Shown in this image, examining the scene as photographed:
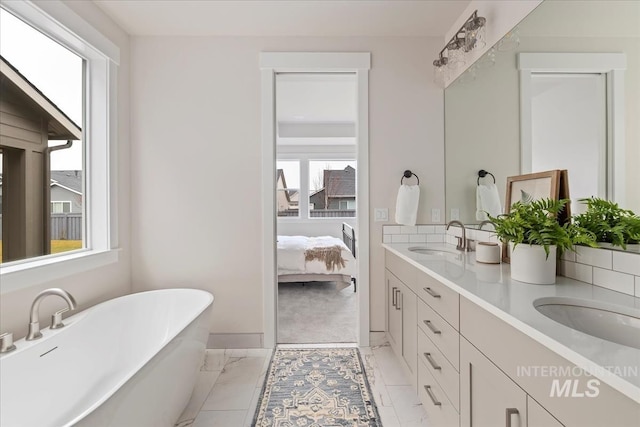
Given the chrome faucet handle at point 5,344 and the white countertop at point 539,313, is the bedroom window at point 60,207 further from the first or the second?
the white countertop at point 539,313

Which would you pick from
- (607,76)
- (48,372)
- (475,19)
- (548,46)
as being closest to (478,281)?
(607,76)

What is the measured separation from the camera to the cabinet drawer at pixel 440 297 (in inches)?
46.9

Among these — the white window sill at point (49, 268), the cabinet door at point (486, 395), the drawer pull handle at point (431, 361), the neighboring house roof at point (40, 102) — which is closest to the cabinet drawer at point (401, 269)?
the drawer pull handle at point (431, 361)

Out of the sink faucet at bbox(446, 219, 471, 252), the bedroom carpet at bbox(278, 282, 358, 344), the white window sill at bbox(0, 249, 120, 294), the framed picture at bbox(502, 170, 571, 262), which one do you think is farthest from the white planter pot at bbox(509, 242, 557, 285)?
the white window sill at bbox(0, 249, 120, 294)

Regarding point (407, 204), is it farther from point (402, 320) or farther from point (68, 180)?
point (68, 180)

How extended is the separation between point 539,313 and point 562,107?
3.34 feet

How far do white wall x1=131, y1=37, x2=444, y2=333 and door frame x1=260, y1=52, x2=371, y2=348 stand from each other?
60mm

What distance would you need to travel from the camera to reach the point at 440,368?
51.9 inches

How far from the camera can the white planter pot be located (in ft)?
3.70

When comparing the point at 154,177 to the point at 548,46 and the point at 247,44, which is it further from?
the point at 548,46

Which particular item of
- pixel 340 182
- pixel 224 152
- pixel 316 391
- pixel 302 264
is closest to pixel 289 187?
pixel 340 182

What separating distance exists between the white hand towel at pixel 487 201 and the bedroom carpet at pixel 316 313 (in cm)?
142

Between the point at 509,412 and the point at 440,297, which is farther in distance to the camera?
the point at 440,297

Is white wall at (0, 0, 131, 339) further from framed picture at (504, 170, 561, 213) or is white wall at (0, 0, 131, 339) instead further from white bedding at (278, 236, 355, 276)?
framed picture at (504, 170, 561, 213)
